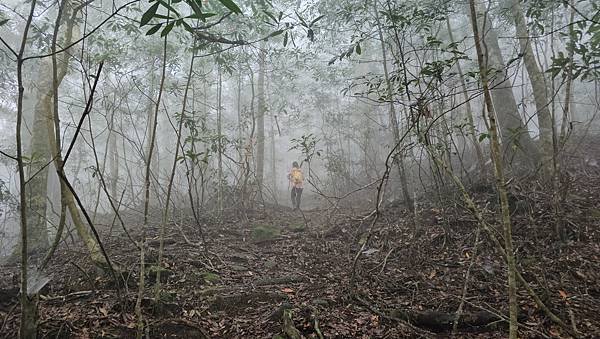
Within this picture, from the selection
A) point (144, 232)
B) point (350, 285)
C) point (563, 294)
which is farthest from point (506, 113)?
point (144, 232)

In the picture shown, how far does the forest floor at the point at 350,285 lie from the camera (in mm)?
3268

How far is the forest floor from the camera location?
3.27 meters

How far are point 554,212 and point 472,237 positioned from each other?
1059 mm

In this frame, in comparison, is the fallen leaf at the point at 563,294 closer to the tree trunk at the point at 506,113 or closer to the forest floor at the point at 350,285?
the forest floor at the point at 350,285

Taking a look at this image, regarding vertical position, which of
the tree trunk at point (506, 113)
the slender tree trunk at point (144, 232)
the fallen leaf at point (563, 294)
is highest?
the tree trunk at point (506, 113)

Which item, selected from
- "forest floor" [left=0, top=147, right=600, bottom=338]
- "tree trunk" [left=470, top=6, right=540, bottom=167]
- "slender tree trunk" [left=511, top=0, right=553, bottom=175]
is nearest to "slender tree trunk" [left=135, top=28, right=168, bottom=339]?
"forest floor" [left=0, top=147, right=600, bottom=338]

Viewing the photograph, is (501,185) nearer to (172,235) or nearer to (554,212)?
(554,212)

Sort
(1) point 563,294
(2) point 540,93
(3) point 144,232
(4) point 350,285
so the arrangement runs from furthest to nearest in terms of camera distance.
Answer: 1. (2) point 540,93
2. (4) point 350,285
3. (1) point 563,294
4. (3) point 144,232

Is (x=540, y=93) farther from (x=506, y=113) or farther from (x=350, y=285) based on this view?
(x=350, y=285)

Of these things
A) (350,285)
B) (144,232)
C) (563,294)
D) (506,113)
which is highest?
(506,113)

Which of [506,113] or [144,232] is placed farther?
[506,113]

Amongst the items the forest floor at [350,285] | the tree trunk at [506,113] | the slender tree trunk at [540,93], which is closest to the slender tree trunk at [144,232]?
the forest floor at [350,285]

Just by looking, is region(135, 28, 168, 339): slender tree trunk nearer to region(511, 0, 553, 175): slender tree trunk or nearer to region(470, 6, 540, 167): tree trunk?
region(511, 0, 553, 175): slender tree trunk

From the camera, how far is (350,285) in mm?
3979
